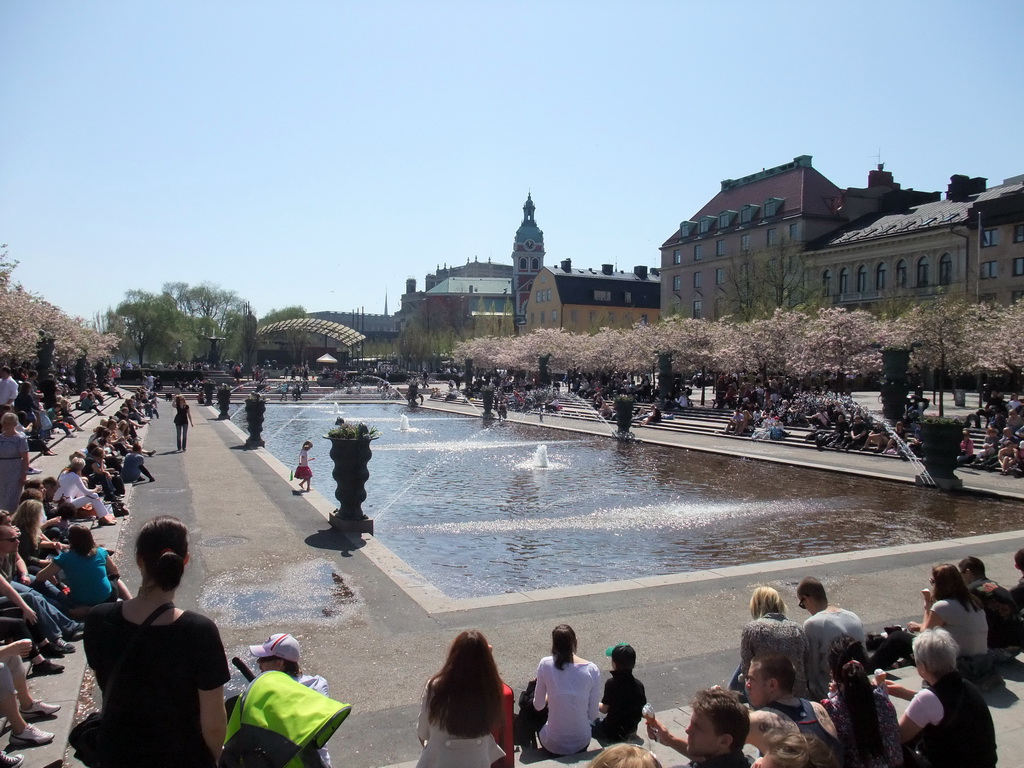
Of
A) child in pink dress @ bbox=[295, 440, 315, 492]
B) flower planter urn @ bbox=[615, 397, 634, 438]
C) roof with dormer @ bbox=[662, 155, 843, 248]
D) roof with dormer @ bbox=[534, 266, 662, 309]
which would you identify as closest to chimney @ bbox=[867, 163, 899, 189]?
roof with dormer @ bbox=[662, 155, 843, 248]

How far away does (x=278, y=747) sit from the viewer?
11.8 feet

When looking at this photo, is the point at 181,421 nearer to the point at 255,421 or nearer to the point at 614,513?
the point at 255,421

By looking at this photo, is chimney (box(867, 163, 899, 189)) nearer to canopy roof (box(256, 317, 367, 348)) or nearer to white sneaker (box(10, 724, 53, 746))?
canopy roof (box(256, 317, 367, 348))

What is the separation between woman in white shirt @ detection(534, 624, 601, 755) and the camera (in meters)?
5.23

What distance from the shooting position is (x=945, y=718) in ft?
15.1

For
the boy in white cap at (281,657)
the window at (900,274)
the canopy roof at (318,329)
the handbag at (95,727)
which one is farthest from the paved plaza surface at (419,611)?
the canopy roof at (318,329)

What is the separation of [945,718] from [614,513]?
11173 mm

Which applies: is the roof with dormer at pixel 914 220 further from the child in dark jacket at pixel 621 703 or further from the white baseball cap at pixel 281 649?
the white baseball cap at pixel 281 649

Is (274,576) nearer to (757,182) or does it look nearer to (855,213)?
(855,213)

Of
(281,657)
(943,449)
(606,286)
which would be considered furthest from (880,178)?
(281,657)

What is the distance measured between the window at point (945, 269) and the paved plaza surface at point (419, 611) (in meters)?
50.1

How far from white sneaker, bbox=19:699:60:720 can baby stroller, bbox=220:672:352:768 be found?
2.90 m

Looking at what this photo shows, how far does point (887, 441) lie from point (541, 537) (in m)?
15.1

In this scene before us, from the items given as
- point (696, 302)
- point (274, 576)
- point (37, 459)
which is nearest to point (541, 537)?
point (274, 576)
